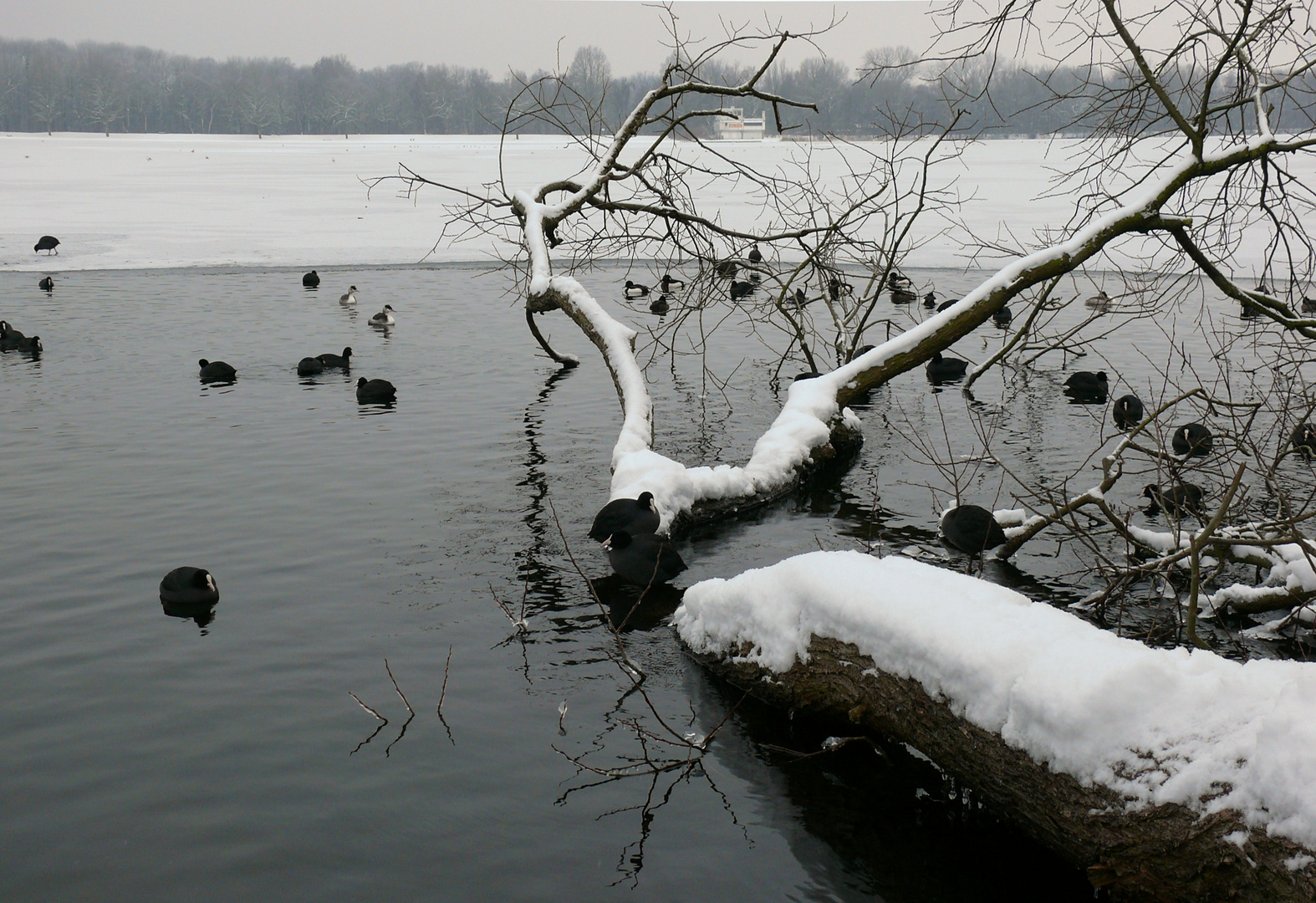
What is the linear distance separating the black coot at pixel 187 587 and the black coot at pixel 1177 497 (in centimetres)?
541

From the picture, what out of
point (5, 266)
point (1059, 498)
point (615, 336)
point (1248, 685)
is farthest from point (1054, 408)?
point (5, 266)

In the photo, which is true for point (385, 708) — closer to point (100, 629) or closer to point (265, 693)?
point (265, 693)

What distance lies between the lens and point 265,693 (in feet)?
18.2

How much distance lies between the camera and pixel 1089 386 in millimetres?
12195

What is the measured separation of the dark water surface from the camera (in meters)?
4.25

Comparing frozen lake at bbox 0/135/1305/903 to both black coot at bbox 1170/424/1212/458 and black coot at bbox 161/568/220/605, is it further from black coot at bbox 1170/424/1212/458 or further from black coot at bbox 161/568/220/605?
black coot at bbox 1170/424/1212/458

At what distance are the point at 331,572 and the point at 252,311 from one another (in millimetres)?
12919

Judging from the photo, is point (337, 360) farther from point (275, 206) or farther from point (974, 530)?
point (275, 206)

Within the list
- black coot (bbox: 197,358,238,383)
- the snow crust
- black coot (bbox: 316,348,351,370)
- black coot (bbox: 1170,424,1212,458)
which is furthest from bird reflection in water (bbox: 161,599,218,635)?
black coot (bbox: 316,348,351,370)

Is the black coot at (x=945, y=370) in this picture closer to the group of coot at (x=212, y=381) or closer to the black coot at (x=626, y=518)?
the group of coot at (x=212, y=381)

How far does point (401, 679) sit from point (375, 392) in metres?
7.18

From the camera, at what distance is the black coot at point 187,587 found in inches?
258

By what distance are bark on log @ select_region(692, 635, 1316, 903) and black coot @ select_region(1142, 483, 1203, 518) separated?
184 cm

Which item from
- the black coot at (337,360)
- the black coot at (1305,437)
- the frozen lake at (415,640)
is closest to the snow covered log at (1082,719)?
the frozen lake at (415,640)
